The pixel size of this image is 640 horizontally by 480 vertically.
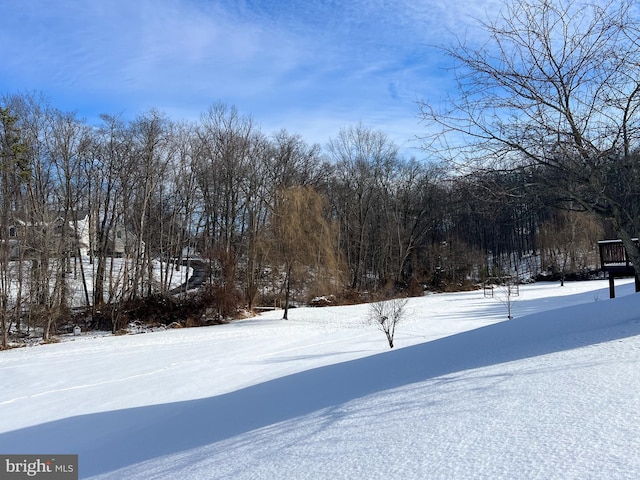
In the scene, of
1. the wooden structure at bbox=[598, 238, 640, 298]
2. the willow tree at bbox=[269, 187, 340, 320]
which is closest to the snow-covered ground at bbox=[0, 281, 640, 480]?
the wooden structure at bbox=[598, 238, 640, 298]

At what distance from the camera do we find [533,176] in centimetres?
516

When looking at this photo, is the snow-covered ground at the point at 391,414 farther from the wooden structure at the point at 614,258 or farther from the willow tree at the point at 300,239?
the willow tree at the point at 300,239

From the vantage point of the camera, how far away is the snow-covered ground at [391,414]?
2619 mm

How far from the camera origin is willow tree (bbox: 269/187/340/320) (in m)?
25.1

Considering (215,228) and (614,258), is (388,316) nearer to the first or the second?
(614,258)

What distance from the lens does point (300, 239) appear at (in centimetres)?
2522

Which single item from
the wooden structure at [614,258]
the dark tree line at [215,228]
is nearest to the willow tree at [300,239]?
the dark tree line at [215,228]

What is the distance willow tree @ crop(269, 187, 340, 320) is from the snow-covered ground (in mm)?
13167

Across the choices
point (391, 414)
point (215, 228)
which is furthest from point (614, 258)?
point (215, 228)

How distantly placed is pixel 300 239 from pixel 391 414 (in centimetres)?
2155

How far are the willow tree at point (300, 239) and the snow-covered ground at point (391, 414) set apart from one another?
43.2ft

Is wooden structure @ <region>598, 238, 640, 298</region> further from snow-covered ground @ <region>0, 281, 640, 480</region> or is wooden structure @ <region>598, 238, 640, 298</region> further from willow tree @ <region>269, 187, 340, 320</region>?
willow tree @ <region>269, 187, 340, 320</region>

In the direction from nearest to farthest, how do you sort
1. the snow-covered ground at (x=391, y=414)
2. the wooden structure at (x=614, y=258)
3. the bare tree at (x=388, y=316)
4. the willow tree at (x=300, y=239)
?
the snow-covered ground at (x=391, y=414) < the bare tree at (x=388, y=316) < the wooden structure at (x=614, y=258) < the willow tree at (x=300, y=239)

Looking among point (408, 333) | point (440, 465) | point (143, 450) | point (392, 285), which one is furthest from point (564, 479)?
point (392, 285)
